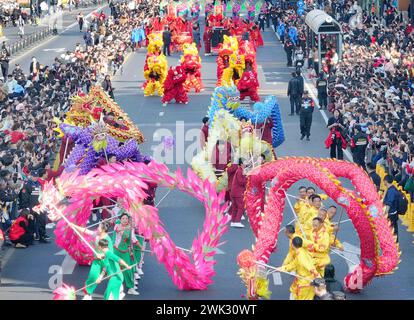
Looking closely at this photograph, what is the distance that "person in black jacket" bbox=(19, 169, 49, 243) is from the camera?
26322mm

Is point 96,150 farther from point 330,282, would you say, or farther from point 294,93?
point 294,93

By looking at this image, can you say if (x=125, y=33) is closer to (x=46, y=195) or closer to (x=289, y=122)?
(x=289, y=122)

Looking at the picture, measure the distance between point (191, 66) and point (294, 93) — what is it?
552cm

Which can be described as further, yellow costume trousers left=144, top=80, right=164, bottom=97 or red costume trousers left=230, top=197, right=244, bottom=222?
yellow costume trousers left=144, top=80, right=164, bottom=97

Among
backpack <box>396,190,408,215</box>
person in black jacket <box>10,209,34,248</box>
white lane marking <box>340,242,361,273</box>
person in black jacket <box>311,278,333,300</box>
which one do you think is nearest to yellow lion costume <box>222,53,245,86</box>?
white lane marking <box>340,242,361,273</box>

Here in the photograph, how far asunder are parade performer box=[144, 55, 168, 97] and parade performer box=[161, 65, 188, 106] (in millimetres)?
1324

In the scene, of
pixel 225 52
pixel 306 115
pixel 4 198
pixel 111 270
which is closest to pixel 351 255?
pixel 111 270

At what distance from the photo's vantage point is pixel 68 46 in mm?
65625

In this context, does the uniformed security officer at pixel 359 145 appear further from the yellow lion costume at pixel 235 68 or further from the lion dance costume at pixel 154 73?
the lion dance costume at pixel 154 73

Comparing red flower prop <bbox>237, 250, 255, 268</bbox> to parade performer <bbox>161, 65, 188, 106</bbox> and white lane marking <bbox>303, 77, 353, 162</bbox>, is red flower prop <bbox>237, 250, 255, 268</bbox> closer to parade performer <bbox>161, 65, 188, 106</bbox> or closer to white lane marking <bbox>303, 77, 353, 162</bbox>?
white lane marking <bbox>303, 77, 353, 162</bbox>

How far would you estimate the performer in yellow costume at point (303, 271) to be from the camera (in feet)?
69.9

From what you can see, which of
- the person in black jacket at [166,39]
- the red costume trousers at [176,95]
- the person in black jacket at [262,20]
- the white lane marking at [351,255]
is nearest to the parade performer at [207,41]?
the person in black jacket at [166,39]

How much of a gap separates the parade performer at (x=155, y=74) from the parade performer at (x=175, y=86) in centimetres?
132
